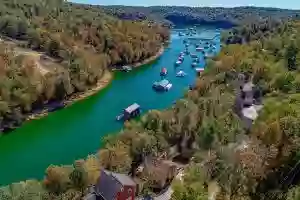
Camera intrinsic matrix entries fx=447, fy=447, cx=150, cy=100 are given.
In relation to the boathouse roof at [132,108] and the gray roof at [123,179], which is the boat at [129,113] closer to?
the boathouse roof at [132,108]

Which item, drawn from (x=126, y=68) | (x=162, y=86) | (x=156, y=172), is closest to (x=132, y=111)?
(x=162, y=86)

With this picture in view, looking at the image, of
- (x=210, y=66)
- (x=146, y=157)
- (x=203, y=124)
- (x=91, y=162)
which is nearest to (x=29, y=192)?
(x=91, y=162)

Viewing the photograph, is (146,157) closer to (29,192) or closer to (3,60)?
(29,192)

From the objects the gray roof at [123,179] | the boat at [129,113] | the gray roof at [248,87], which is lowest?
the boat at [129,113]

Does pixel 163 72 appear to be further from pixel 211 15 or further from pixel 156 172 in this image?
pixel 211 15

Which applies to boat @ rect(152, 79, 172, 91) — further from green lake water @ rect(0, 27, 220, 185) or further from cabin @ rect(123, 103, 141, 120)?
cabin @ rect(123, 103, 141, 120)

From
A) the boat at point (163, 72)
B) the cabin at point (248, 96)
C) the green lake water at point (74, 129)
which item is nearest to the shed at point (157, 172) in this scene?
the green lake water at point (74, 129)

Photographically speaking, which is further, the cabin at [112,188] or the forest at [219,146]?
the cabin at [112,188]
